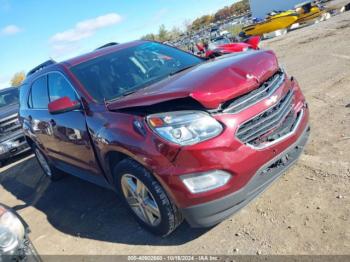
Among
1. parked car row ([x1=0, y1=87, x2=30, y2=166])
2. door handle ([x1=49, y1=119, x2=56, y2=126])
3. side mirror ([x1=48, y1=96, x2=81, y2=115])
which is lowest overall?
parked car row ([x1=0, y1=87, x2=30, y2=166])

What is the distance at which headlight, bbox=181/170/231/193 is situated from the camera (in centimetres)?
291

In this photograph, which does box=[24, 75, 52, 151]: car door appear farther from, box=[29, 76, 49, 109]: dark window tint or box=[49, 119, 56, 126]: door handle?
box=[49, 119, 56, 126]: door handle

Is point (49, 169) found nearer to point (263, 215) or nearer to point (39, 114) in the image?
point (39, 114)

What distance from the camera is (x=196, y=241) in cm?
344

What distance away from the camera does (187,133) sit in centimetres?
295

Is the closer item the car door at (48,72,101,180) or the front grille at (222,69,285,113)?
the front grille at (222,69,285,113)

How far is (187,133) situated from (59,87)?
8.06 feet

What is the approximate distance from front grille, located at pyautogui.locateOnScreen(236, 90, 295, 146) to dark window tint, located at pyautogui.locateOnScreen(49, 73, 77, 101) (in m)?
2.14

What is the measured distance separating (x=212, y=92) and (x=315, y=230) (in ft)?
4.64

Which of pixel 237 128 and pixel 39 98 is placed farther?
pixel 39 98

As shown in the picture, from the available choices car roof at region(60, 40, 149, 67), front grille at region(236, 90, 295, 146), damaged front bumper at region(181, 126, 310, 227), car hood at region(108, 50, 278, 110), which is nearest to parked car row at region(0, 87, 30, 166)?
car roof at region(60, 40, 149, 67)

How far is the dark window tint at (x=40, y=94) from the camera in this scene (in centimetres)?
538

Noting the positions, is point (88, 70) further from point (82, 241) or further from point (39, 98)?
point (82, 241)

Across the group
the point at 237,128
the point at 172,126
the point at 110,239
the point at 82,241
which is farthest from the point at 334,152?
the point at 82,241
